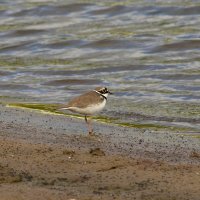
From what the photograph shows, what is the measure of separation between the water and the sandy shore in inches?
54.0

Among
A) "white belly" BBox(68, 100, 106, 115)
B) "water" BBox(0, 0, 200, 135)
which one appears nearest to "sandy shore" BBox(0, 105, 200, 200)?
"white belly" BBox(68, 100, 106, 115)

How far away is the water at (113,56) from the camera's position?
493 inches

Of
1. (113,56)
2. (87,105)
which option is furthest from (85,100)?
(113,56)

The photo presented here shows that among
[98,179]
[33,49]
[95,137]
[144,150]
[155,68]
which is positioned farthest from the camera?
[33,49]

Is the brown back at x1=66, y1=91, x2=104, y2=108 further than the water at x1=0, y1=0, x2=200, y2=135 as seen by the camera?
No

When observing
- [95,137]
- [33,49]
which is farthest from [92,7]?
[95,137]

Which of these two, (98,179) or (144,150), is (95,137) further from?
(98,179)

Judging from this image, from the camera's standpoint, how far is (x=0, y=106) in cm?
1201

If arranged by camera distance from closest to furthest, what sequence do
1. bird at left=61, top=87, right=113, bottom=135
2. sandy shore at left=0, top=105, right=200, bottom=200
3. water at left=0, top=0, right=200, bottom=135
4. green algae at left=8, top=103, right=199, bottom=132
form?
sandy shore at left=0, top=105, right=200, bottom=200
bird at left=61, top=87, right=113, bottom=135
green algae at left=8, top=103, right=199, bottom=132
water at left=0, top=0, right=200, bottom=135

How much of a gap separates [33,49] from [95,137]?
8510 millimetres

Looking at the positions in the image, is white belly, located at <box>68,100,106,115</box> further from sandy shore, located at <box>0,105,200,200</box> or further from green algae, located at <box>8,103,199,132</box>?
green algae, located at <box>8,103,199,132</box>

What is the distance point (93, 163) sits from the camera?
7707 mm

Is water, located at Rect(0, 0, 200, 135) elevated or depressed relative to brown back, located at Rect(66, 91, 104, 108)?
depressed

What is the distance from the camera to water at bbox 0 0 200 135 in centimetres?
1251
